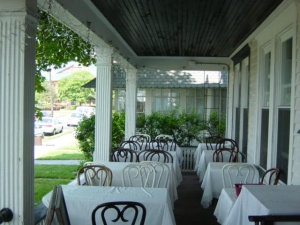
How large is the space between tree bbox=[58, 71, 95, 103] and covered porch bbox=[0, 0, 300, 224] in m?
21.9

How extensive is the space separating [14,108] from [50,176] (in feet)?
19.3

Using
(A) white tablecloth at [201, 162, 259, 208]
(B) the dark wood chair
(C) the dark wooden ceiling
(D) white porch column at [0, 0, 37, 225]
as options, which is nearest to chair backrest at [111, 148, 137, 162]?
(A) white tablecloth at [201, 162, 259, 208]

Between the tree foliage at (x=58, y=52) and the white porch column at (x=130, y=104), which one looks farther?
the white porch column at (x=130, y=104)

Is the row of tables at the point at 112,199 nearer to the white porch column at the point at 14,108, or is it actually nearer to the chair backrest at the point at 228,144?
the white porch column at the point at 14,108

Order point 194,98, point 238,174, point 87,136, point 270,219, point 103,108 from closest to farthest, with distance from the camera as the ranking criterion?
1. point 270,219
2. point 238,174
3. point 103,108
4. point 87,136
5. point 194,98

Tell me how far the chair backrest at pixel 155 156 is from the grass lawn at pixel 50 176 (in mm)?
1933

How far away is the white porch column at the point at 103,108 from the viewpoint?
17.5 ft

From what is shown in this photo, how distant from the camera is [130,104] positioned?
8391mm

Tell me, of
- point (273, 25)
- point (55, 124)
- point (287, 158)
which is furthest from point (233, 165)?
point (55, 124)

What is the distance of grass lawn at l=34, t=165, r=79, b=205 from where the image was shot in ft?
21.0

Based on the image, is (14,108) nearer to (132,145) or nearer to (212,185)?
(212,185)

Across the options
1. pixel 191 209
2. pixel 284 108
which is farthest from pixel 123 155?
pixel 284 108

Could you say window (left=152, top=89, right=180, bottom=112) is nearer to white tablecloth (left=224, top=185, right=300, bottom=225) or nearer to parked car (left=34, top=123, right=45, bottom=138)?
parked car (left=34, top=123, right=45, bottom=138)

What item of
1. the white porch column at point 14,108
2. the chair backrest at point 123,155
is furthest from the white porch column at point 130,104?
the white porch column at point 14,108
